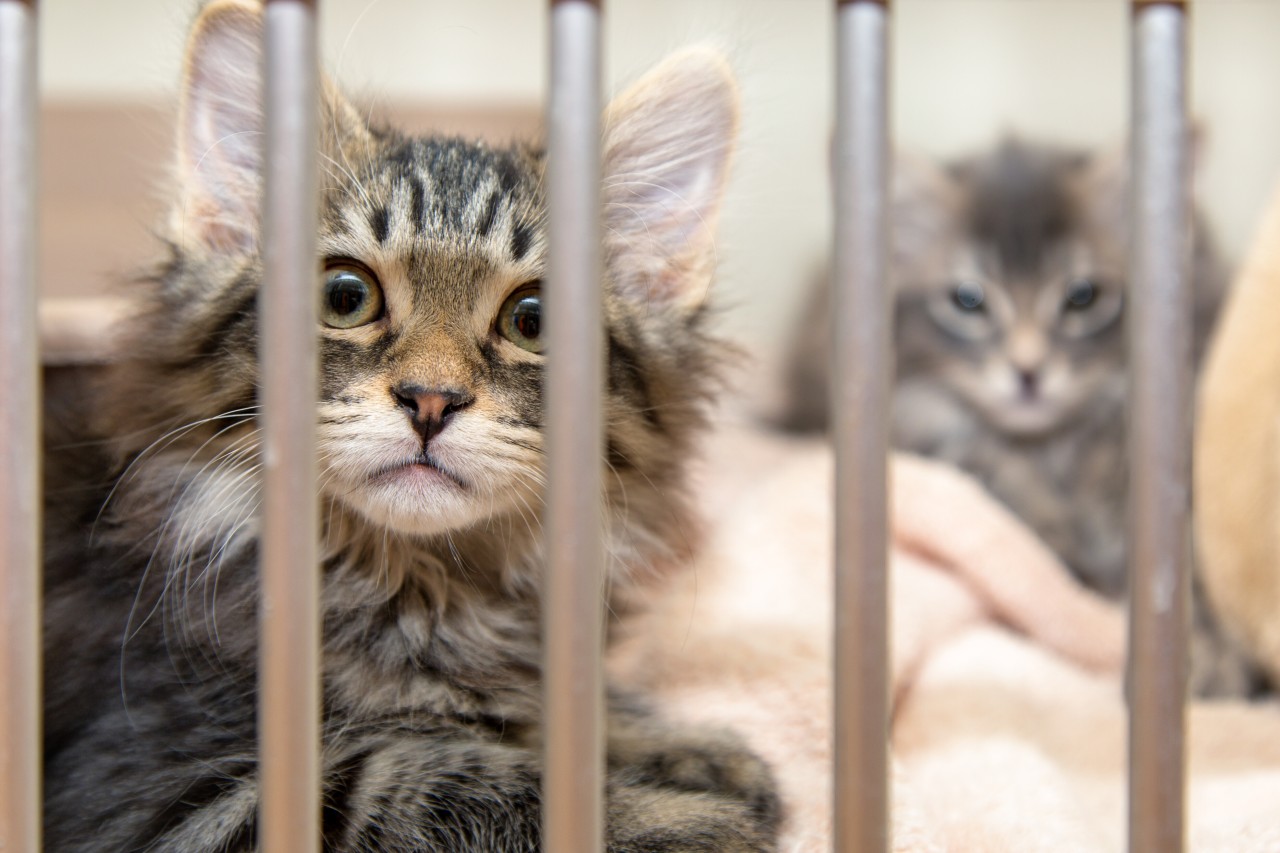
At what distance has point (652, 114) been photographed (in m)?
1.08

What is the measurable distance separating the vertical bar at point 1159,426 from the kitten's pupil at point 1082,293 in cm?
140

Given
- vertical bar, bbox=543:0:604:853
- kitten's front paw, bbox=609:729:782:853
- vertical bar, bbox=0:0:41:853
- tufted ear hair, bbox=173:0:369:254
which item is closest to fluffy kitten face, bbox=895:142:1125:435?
kitten's front paw, bbox=609:729:782:853

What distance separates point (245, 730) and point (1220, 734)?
1.15 meters

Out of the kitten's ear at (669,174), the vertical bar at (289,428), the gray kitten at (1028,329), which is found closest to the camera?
the vertical bar at (289,428)

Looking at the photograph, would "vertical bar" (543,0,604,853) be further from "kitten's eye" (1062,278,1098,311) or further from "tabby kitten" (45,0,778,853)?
"kitten's eye" (1062,278,1098,311)

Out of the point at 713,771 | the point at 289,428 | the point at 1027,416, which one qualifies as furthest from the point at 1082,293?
the point at 289,428

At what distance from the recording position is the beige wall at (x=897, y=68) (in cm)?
210

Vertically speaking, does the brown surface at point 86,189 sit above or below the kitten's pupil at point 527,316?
above

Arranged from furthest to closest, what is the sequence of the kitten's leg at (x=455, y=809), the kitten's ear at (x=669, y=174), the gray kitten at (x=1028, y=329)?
1. the gray kitten at (x=1028, y=329)
2. the kitten's ear at (x=669, y=174)
3. the kitten's leg at (x=455, y=809)

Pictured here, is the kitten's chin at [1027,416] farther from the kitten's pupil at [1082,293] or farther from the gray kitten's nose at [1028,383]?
the kitten's pupil at [1082,293]

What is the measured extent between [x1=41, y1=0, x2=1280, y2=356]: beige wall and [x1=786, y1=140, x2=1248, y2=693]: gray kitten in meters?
0.25

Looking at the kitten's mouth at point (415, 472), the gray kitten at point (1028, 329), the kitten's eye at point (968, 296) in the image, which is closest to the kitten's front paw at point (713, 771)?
the kitten's mouth at point (415, 472)

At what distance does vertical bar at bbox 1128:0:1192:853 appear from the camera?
585mm

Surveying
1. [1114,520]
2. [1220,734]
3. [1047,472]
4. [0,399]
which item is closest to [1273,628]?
[1220,734]
